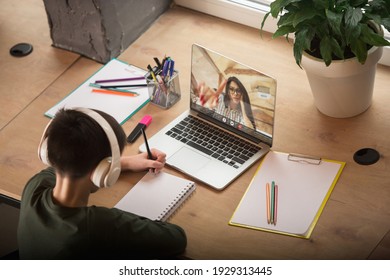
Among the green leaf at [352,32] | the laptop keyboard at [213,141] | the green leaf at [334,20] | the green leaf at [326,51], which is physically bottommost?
the laptop keyboard at [213,141]

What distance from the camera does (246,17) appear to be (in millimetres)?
2803

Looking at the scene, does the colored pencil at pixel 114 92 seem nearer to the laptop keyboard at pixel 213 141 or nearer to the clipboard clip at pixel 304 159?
the laptop keyboard at pixel 213 141

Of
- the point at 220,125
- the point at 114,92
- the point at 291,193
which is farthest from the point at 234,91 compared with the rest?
the point at 114,92

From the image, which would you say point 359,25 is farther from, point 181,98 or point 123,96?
point 123,96

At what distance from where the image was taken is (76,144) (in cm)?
191

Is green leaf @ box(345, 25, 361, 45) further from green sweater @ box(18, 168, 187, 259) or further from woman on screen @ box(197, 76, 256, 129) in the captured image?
green sweater @ box(18, 168, 187, 259)

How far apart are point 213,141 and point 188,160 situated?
0.10 m

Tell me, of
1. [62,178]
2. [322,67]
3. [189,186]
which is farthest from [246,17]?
[62,178]

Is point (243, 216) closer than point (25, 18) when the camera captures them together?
Yes

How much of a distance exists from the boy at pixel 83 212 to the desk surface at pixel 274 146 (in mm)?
132

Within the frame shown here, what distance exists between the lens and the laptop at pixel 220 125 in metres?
2.24

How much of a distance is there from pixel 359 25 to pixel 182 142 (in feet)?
2.08

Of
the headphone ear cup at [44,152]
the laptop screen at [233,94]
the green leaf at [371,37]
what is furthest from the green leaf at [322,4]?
the headphone ear cup at [44,152]

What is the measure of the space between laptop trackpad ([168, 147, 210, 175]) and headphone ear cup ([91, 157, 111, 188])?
376 millimetres
